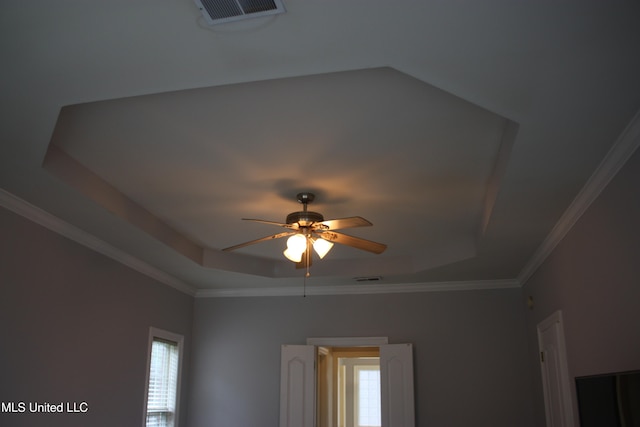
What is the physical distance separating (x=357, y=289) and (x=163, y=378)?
2.23 metres

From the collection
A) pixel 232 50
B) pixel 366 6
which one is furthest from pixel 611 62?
pixel 232 50

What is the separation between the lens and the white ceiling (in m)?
1.98

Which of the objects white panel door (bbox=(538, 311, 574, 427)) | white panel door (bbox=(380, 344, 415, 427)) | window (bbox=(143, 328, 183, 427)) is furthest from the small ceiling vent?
white panel door (bbox=(380, 344, 415, 427))

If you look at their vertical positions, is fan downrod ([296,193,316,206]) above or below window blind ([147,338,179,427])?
above

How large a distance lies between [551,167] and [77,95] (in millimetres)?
2362

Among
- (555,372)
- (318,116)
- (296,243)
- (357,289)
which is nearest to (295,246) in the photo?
(296,243)

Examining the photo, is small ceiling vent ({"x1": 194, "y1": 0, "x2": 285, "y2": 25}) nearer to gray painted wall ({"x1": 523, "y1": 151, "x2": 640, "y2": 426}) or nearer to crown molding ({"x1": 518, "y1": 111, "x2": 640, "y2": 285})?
crown molding ({"x1": 518, "y1": 111, "x2": 640, "y2": 285})

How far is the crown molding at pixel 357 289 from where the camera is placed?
19.6 ft

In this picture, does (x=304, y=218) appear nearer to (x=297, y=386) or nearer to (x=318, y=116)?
(x=318, y=116)

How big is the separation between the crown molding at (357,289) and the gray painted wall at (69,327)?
1.06 metres

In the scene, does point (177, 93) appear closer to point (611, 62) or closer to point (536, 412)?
point (611, 62)

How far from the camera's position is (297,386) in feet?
19.8

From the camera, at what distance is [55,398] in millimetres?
4055

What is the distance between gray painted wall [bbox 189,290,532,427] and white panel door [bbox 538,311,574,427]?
0.66 m
